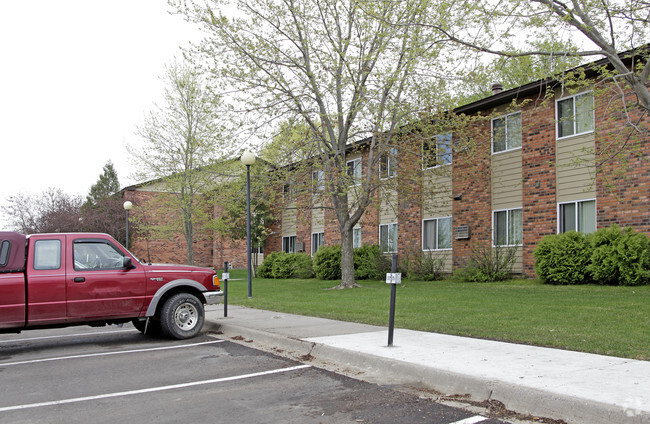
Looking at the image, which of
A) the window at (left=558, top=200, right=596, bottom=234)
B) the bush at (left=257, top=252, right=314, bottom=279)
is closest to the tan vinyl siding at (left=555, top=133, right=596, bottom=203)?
the window at (left=558, top=200, right=596, bottom=234)

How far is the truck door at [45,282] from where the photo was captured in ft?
27.0

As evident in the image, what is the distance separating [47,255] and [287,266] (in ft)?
69.8

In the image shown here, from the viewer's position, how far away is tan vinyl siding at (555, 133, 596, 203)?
1683cm

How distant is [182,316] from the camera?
31.5ft

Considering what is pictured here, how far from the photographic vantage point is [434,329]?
903 centimetres

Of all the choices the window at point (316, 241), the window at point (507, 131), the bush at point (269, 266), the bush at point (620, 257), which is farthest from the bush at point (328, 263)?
the bush at point (620, 257)

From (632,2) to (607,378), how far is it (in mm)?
10293

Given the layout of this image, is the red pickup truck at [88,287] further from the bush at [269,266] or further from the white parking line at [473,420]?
the bush at [269,266]

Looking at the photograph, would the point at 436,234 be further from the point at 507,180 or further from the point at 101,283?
the point at 101,283

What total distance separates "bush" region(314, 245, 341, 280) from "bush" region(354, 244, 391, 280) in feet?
3.90

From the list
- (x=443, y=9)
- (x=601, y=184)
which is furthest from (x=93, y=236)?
(x=601, y=184)

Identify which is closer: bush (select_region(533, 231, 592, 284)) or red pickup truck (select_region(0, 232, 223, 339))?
red pickup truck (select_region(0, 232, 223, 339))

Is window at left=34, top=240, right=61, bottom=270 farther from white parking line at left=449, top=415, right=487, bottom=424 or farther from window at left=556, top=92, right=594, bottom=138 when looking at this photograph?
window at left=556, top=92, right=594, bottom=138

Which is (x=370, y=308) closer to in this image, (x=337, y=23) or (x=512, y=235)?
(x=512, y=235)
